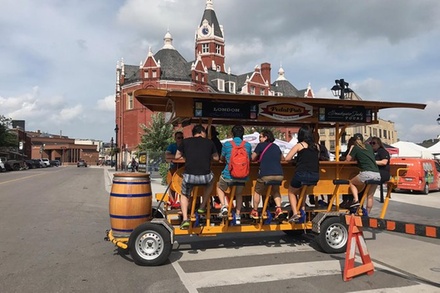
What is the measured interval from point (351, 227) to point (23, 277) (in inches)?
185

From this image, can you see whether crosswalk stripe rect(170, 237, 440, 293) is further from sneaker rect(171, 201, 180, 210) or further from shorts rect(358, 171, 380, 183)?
shorts rect(358, 171, 380, 183)

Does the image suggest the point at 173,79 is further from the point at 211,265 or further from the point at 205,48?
the point at 211,265

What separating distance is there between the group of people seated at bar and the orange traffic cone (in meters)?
1.31

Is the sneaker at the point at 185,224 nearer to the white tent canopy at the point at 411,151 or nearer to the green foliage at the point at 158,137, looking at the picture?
the white tent canopy at the point at 411,151

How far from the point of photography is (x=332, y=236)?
22.0 feet

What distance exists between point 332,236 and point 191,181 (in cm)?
271

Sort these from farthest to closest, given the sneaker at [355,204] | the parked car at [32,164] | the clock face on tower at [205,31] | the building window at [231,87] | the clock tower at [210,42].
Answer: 1. the clock face on tower at [205,31]
2. the clock tower at [210,42]
3. the parked car at [32,164]
4. the building window at [231,87]
5. the sneaker at [355,204]

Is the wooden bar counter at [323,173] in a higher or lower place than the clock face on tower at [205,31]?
lower

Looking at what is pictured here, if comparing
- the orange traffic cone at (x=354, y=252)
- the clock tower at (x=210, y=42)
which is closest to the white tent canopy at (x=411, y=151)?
the orange traffic cone at (x=354, y=252)

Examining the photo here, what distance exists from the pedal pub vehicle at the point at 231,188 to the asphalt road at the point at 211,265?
0.42m

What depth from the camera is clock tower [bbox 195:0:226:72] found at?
71.4 meters

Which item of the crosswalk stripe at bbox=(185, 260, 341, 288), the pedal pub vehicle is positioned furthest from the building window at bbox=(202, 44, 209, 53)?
the crosswalk stripe at bbox=(185, 260, 341, 288)

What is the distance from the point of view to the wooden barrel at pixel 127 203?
6023mm

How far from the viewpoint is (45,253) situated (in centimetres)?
676
